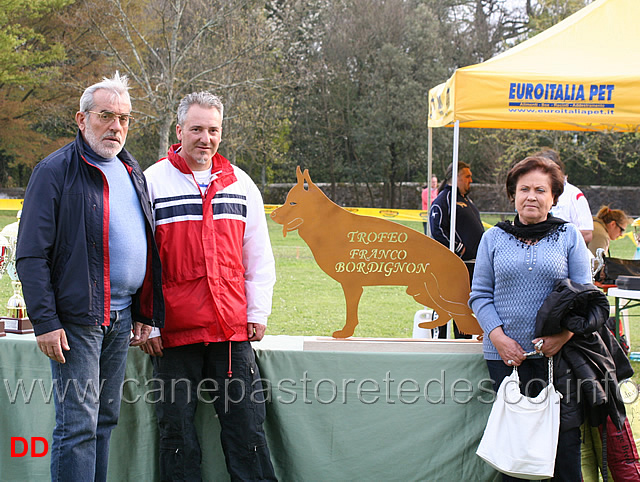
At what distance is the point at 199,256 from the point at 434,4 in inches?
1070

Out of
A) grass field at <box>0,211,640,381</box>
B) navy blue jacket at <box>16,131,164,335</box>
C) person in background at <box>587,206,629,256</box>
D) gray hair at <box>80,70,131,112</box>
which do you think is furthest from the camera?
grass field at <box>0,211,640,381</box>

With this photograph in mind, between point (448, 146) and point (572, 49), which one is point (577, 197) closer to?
point (572, 49)

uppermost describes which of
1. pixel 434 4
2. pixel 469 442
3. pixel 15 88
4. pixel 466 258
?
pixel 434 4

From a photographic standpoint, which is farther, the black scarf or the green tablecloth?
the green tablecloth

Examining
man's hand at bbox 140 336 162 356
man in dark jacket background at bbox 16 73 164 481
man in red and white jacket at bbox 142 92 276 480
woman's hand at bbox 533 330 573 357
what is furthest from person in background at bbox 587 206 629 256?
man in dark jacket background at bbox 16 73 164 481

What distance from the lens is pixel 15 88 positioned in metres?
22.6

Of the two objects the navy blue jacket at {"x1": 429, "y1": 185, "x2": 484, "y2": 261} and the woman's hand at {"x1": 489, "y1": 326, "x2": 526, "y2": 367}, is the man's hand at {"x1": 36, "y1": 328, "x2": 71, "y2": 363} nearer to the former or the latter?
the woman's hand at {"x1": 489, "y1": 326, "x2": 526, "y2": 367}

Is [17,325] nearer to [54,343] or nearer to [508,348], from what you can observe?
[54,343]

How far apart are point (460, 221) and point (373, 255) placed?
210cm

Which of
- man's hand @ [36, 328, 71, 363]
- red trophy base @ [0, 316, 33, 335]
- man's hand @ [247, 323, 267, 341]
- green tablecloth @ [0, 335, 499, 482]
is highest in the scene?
man's hand @ [36, 328, 71, 363]

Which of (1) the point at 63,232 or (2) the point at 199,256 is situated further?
(2) the point at 199,256

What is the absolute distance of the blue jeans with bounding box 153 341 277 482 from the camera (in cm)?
234

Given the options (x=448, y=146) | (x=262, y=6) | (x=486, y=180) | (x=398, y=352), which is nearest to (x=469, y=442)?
(x=398, y=352)

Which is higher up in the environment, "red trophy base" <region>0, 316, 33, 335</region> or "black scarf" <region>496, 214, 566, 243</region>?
"black scarf" <region>496, 214, 566, 243</region>
